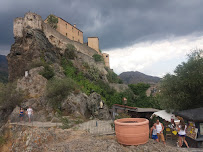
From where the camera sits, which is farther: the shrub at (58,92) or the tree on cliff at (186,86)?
the shrub at (58,92)

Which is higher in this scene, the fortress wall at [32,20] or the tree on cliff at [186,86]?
the fortress wall at [32,20]

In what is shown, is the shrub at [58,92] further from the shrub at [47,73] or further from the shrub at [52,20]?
the shrub at [52,20]

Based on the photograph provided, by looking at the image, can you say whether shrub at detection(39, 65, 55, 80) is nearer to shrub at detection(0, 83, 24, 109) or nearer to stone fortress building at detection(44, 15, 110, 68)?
shrub at detection(0, 83, 24, 109)

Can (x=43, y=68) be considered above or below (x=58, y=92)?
above

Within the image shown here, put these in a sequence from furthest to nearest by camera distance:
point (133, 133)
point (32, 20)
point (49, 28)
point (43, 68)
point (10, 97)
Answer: point (49, 28) → point (32, 20) → point (43, 68) → point (10, 97) → point (133, 133)

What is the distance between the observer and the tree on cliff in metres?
12.7

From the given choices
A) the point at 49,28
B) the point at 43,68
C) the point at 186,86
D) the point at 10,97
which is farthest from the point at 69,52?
the point at 186,86

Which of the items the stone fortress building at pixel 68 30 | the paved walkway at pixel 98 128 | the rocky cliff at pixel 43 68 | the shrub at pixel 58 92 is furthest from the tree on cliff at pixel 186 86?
the stone fortress building at pixel 68 30

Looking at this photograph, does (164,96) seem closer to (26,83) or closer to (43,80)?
(43,80)

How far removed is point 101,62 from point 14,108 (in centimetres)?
2642

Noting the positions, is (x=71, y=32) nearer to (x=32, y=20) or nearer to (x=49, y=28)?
(x=49, y=28)

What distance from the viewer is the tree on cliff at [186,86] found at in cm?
1269

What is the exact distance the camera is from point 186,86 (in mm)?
13211

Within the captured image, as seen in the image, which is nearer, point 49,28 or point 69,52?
point 49,28
